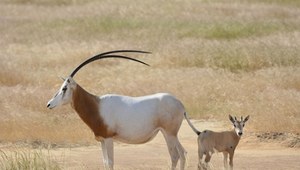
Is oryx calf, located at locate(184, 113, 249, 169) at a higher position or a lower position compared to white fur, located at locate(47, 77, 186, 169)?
lower

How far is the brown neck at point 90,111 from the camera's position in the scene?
1162 cm

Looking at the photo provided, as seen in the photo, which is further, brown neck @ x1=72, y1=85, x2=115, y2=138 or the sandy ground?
the sandy ground

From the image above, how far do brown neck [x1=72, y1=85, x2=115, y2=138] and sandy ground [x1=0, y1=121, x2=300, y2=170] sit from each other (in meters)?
0.99

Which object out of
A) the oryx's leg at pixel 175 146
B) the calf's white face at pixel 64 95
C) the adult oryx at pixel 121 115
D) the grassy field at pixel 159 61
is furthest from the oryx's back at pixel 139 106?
the grassy field at pixel 159 61

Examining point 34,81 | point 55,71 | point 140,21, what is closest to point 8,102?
point 34,81

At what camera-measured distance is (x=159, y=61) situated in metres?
24.9

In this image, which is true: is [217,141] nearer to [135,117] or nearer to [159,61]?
[135,117]

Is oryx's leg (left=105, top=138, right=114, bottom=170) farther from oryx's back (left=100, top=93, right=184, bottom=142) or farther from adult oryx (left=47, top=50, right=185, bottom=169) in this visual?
oryx's back (left=100, top=93, right=184, bottom=142)

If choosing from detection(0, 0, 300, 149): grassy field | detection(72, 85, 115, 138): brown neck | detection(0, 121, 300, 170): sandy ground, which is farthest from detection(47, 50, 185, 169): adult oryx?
detection(0, 0, 300, 149): grassy field

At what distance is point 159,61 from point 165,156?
A: 1050 cm

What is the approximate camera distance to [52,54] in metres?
27.0

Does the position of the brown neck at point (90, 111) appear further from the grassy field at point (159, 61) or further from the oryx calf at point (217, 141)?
the grassy field at point (159, 61)

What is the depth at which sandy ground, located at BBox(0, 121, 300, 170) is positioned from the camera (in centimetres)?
1348

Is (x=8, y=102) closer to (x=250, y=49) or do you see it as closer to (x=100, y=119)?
(x=100, y=119)
